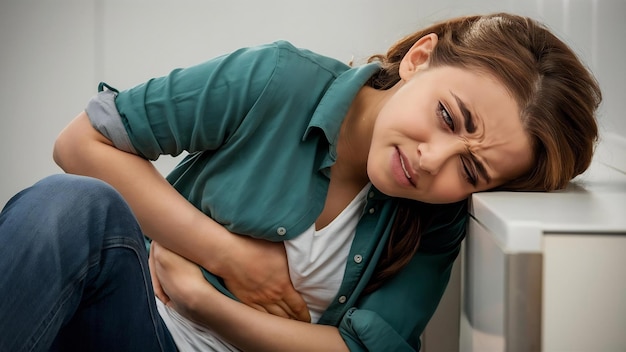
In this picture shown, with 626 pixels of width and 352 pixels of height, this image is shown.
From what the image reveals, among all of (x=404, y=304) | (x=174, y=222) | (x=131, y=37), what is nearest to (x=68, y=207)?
(x=174, y=222)

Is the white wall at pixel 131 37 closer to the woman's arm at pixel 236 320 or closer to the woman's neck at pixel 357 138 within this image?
the woman's neck at pixel 357 138

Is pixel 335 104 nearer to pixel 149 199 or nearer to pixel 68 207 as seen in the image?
pixel 149 199

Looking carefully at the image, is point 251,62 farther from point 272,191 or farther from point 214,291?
point 214,291

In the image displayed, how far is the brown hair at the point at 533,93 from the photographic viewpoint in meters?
0.98

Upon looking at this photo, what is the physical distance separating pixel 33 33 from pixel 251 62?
86 cm

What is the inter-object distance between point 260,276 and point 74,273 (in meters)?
0.33

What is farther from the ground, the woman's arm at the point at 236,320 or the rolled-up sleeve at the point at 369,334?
the woman's arm at the point at 236,320

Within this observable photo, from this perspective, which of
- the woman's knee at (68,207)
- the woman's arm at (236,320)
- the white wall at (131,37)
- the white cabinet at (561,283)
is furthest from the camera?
the white wall at (131,37)

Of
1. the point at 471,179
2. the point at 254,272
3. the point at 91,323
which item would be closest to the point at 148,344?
the point at 91,323

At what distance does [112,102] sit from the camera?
111cm

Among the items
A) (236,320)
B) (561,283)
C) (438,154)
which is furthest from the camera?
(236,320)

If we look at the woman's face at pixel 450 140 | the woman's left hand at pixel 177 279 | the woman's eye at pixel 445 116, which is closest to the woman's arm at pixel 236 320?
the woman's left hand at pixel 177 279

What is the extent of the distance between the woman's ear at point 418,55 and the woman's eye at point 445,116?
5.1 inches

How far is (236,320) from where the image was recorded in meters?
1.06
